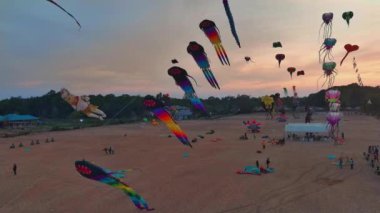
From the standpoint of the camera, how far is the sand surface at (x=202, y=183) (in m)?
16.3

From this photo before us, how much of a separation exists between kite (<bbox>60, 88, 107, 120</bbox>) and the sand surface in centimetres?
456

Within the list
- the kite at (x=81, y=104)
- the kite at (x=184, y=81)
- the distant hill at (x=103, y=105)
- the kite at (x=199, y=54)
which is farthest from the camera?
the distant hill at (x=103, y=105)

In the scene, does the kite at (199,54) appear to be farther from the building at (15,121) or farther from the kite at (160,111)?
the building at (15,121)

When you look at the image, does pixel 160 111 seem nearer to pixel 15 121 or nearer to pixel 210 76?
pixel 210 76

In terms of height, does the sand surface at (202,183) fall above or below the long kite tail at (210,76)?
below

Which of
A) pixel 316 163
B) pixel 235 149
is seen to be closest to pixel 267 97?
pixel 235 149

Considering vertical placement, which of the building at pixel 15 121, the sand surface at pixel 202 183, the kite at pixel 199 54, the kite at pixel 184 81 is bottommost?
the sand surface at pixel 202 183

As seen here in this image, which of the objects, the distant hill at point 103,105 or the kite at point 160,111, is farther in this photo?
the distant hill at point 103,105

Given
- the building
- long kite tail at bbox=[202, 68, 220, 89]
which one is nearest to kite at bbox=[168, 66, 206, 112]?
long kite tail at bbox=[202, 68, 220, 89]

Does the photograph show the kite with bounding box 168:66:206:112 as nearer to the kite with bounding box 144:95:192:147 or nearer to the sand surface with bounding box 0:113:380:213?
the kite with bounding box 144:95:192:147

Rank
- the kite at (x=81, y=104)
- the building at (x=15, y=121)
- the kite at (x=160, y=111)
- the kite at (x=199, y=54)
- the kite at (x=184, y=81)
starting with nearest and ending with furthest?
the kite at (x=160, y=111), the kite at (x=81, y=104), the kite at (x=184, y=81), the kite at (x=199, y=54), the building at (x=15, y=121)

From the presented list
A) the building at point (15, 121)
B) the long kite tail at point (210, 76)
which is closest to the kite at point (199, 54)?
the long kite tail at point (210, 76)

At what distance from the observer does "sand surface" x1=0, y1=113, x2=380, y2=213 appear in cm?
1628

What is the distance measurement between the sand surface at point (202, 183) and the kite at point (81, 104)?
456 centimetres
